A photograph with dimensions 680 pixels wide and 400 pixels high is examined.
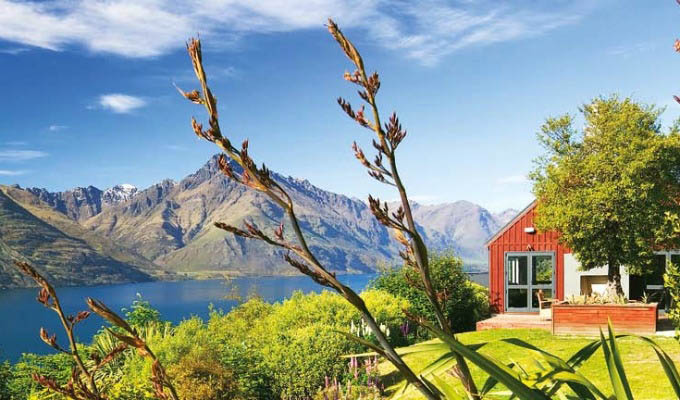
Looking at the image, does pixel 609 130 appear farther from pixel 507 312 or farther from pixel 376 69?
pixel 376 69

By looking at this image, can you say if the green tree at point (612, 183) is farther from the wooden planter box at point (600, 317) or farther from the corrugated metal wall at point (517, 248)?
the corrugated metal wall at point (517, 248)

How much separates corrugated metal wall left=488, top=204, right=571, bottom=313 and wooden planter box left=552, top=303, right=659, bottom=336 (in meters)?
5.16

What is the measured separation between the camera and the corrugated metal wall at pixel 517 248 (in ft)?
67.8

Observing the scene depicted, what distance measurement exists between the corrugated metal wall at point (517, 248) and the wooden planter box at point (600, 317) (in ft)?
16.9

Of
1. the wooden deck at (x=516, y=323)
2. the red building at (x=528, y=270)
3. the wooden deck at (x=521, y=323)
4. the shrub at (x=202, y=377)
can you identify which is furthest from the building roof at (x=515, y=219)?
the shrub at (x=202, y=377)

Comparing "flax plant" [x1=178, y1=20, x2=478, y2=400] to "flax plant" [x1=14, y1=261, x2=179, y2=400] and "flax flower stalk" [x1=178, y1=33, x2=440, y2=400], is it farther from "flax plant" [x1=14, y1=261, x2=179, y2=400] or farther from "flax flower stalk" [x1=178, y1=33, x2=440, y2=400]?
"flax plant" [x1=14, y1=261, x2=179, y2=400]

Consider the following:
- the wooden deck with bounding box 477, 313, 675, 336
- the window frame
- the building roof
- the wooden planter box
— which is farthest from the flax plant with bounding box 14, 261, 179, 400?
the window frame

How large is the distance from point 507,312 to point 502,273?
1.34 metres

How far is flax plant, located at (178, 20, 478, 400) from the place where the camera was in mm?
865

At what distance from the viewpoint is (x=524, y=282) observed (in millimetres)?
21000

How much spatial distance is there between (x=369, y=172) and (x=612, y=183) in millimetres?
16341

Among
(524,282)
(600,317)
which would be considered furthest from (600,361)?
(524,282)

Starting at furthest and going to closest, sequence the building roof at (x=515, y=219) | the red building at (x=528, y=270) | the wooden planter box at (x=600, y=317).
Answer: the building roof at (x=515, y=219) → the red building at (x=528, y=270) → the wooden planter box at (x=600, y=317)

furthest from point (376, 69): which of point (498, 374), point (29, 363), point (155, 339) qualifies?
point (29, 363)
